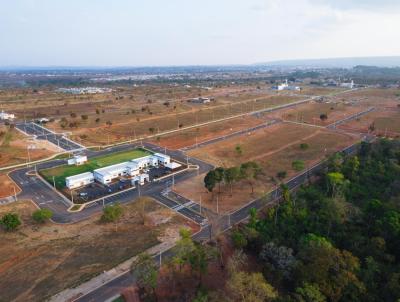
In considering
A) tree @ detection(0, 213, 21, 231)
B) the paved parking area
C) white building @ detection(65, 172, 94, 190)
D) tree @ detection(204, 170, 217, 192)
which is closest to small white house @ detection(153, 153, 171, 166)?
white building @ detection(65, 172, 94, 190)

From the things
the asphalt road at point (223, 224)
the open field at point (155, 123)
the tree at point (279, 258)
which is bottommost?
the asphalt road at point (223, 224)

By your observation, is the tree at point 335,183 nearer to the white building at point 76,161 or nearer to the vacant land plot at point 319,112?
the white building at point 76,161

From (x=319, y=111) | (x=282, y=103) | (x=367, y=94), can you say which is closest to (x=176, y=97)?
(x=282, y=103)

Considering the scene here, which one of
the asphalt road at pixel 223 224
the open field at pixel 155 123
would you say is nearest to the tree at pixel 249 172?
the asphalt road at pixel 223 224

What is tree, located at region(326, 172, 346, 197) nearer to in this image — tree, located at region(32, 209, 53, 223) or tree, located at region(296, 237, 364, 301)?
tree, located at region(296, 237, 364, 301)

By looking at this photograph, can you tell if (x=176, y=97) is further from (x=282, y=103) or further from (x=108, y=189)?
(x=108, y=189)

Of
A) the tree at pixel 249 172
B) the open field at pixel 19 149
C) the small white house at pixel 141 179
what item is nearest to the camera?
the tree at pixel 249 172
